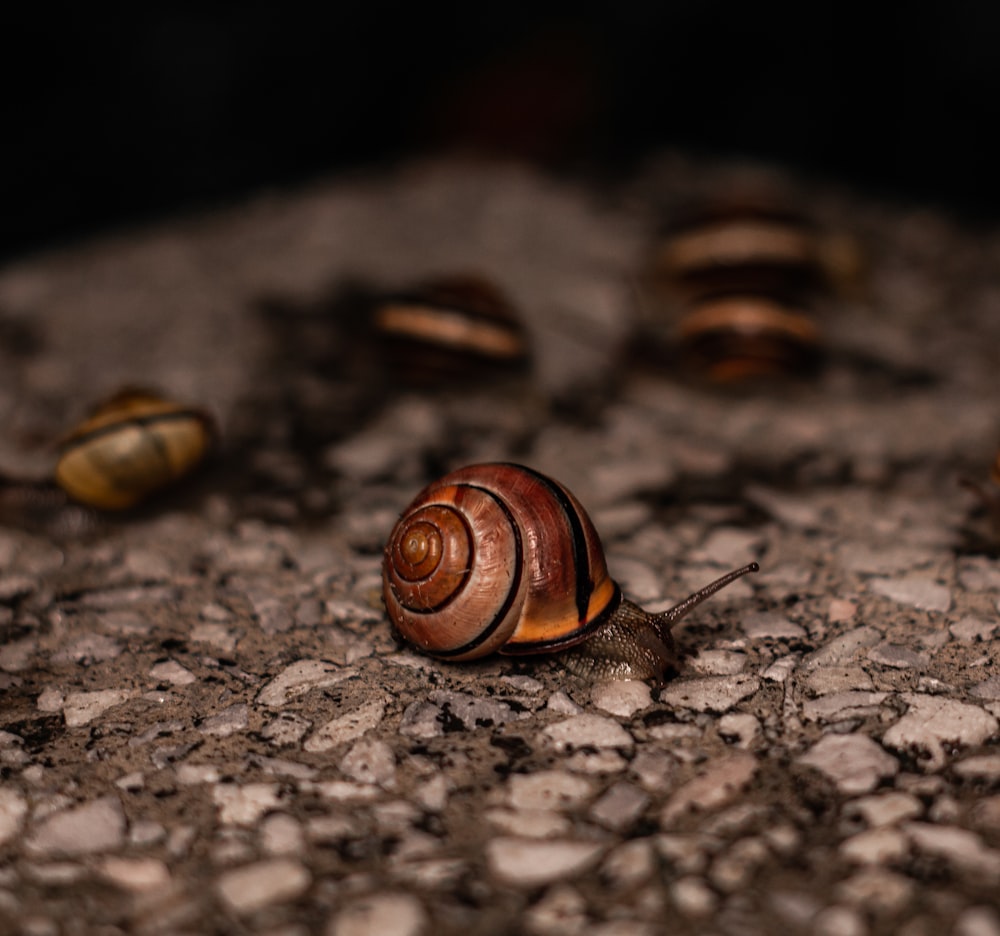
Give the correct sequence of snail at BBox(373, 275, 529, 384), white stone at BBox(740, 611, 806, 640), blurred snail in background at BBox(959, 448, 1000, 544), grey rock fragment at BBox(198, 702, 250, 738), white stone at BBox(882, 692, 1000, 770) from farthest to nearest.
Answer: snail at BBox(373, 275, 529, 384), blurred snail in background at BBox(959, 448, 1000, 544), white stone at BBox(740, 611, 806, 640), grey rock fragment at BBox(198, 702, 250, 738), white stone at BBox(882, 692, 1000, 770)

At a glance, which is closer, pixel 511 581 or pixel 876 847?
pixel 876 847

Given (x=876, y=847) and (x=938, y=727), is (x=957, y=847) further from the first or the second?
(x=938, y=727)

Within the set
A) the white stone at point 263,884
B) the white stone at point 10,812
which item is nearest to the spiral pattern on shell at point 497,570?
the white stone at point 263,884

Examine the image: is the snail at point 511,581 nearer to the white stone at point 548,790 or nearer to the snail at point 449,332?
the white stone at point 548,790

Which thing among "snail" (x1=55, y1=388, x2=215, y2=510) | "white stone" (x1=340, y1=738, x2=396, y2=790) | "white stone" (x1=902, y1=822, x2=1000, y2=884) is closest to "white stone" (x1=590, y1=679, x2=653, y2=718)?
"white stone" (x1=340, y1=738, x2=396, y2=790)

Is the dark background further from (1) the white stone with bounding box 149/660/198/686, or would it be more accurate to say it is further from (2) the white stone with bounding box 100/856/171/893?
(2) the white stone with bounding box 100/856/171/893

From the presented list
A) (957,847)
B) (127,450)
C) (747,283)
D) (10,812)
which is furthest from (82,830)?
(747,283)
